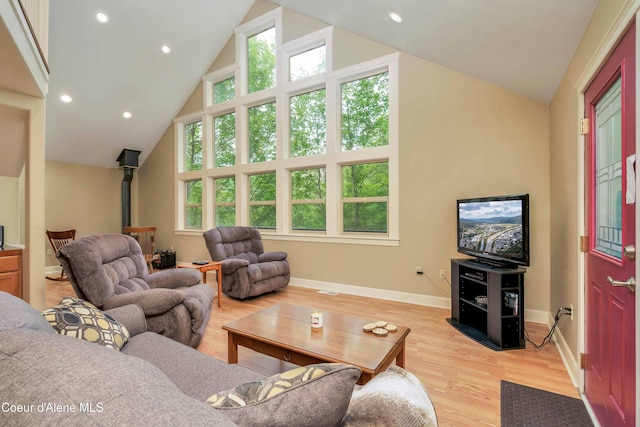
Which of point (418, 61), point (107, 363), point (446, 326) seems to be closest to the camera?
point (107, 363)

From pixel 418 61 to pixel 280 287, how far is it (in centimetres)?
366

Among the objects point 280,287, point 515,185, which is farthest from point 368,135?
point 280,287

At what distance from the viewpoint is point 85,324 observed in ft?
4.78

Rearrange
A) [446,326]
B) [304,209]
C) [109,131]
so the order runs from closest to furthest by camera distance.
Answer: [446,326] → [304,209] → [109,131]

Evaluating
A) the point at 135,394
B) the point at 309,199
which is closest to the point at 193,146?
the point at 309,199

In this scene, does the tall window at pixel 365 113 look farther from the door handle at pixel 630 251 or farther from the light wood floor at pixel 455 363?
the door handle at pixel 630 251

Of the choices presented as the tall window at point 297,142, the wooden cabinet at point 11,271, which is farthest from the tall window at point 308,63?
the wooden cabinet at point 11,271

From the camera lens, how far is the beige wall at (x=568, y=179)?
186 centimetres

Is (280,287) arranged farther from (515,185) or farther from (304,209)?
(515,185)

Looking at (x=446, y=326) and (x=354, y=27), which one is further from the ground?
(x=354, y=27)

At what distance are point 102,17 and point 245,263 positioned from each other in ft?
13.8

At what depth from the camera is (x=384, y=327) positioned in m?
2.01

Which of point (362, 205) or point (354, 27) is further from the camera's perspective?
point (362, 205)

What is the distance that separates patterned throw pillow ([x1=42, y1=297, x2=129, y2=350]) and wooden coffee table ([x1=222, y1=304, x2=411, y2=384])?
2.24 ft
